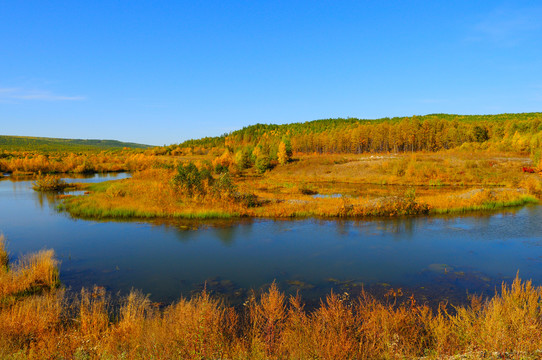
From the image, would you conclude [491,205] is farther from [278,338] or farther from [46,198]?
[46,198]

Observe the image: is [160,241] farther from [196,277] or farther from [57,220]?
[57,220]

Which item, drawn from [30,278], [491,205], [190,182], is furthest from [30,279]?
[491,205]

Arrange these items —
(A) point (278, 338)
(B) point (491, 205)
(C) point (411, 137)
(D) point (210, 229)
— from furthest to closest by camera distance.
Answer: (C) point (411, 137) → (B) point (491, 205) → (D) point (210, 229) → (A) point (278, 338)

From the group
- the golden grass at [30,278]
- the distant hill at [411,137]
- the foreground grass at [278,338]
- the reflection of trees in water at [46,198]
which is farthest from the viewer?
the distant hill at [411,137]

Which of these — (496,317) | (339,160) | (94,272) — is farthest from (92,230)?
(339,160)

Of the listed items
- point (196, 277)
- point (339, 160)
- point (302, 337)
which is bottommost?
point (196, 277)

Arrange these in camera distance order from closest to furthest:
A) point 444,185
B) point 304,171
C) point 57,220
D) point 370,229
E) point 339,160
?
point 370,229 → point 57,220 → point 444,185 → point 304,171 → point 339,160

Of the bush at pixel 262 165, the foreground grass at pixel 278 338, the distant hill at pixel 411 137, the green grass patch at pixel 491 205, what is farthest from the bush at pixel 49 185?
the distant hill at pixel 411 137

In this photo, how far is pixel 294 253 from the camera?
14.7 metres

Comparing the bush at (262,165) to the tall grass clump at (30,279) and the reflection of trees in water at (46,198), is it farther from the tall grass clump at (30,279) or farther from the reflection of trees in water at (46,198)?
the tall grass clump at (30,279)

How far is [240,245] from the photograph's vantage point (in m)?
16.1

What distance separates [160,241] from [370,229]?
38.3 feet

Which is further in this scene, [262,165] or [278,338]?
[262,165]

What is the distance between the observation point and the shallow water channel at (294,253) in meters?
11.1
